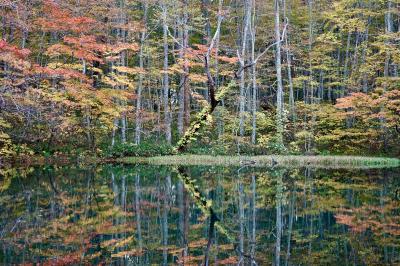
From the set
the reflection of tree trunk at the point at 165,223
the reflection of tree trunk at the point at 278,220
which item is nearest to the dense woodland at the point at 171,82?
the reflection of tree trunk at the point at 165,223

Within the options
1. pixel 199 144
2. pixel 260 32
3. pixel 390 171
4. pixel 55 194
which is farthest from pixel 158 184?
pixel 260 32

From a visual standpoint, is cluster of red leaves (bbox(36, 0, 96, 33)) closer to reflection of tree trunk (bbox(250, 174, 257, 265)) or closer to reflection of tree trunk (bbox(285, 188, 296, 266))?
reflection of tree trunk (bbox(250, 174, 257, 265))

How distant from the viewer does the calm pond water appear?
5.67 metres

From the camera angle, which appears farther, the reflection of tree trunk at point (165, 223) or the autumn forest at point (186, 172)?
the autumn forest at point (186, 172)

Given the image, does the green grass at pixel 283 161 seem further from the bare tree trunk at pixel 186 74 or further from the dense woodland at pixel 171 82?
the bare tree trunk at pixel 186 74

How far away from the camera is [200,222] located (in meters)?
7.62

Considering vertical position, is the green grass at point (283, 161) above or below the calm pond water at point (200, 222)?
above

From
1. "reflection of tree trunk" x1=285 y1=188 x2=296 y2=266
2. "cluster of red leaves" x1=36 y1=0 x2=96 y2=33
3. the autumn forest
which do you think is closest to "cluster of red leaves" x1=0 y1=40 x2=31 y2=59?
the autumn forest

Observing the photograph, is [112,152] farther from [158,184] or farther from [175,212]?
[175,212]

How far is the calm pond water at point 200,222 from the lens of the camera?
5.67 metres

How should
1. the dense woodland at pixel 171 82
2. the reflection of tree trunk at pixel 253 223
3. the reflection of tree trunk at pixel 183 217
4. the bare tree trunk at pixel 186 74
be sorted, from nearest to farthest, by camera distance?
the reflection of tree trunk at pixel 253 223 → the reflection of tree trunk at pixel 183 217 → the dense woodland at pixel 171 82 → the bare tree trunk at pixel 186 74

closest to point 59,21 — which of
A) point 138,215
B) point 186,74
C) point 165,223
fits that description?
point 186,74

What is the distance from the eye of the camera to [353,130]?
25.8m

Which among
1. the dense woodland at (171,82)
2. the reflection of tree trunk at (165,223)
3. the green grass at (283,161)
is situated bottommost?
the reflection of tree trunk at (165,223)
